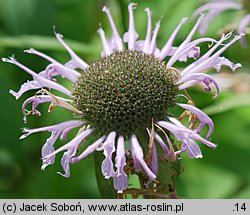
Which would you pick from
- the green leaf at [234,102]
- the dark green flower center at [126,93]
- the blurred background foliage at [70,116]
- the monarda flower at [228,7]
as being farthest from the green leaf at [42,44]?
the dark green flower center at [126,93]

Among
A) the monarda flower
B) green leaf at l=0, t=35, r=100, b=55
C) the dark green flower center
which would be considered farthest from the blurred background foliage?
the dark green flower center

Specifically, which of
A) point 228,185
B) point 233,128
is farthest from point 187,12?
point 228,185

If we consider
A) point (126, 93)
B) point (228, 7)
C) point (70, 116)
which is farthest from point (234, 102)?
point (70, 116)

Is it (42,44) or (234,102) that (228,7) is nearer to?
(234,102)

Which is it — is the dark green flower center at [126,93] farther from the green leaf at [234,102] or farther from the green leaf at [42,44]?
the green leaf at [42,44]

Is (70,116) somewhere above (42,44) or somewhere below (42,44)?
below

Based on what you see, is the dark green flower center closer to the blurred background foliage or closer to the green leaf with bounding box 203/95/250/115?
the green leaf with bounding box 203/95/250/115

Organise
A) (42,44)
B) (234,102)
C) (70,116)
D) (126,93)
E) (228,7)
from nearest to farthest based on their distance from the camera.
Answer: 1. (126,93)
2. (234,102)
3. (228,7)
4. (42,44)
5. (70,116)
